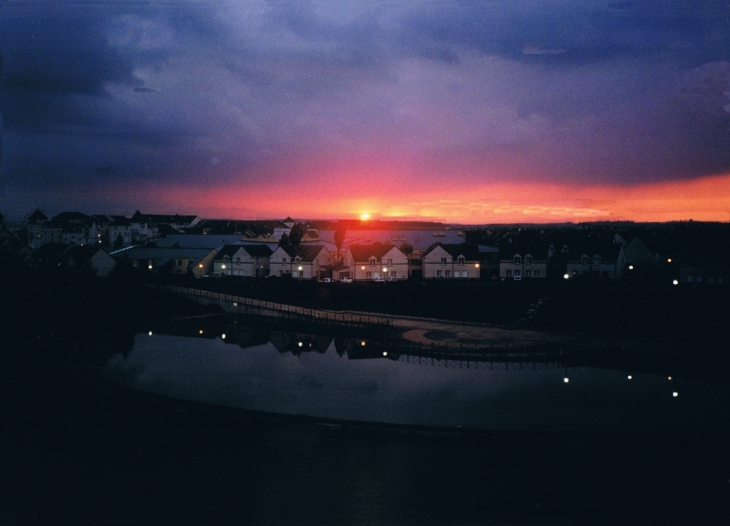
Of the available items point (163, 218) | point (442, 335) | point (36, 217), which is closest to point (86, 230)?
point (36, 217)

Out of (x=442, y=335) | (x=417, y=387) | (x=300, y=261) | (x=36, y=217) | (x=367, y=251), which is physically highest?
(x=36, y=217)

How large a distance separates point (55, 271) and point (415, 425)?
49.3 ft

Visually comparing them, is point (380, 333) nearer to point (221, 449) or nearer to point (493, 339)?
point (493, 339)

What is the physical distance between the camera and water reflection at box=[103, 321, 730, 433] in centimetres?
655

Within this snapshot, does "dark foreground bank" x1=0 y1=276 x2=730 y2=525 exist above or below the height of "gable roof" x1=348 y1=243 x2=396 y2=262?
below

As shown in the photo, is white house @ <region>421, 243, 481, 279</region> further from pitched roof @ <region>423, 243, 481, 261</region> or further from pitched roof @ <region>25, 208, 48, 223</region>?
pitched roof @ <region>25, 208, 48, 223</region>

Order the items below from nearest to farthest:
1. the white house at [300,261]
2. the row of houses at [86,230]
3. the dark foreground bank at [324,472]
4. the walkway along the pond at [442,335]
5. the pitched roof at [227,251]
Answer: the dark foreground bank at [324,472] → the walkway along the pond at [442,335] → the white house at [300,261] → the pitched roof at [227,251] → the row of houses at [86,230]

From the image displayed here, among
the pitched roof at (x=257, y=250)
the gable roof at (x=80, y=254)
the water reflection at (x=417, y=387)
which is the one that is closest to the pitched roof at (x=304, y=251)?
the pitched roof at (x=257, y=250)

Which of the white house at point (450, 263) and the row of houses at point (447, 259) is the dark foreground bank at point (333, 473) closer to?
the row of houses at point (447, 259)

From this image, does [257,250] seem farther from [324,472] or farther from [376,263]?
[324,472]

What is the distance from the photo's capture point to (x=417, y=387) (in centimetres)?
795

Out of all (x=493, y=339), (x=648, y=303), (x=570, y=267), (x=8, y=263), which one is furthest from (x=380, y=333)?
(x=8, y=263)

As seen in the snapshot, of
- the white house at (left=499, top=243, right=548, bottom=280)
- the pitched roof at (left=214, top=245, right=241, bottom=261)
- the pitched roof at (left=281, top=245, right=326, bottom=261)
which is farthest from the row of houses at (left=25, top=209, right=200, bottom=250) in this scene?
the white house at (left=499, top=243, right=548, bottom=280)

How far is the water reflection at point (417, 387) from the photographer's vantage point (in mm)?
6555
